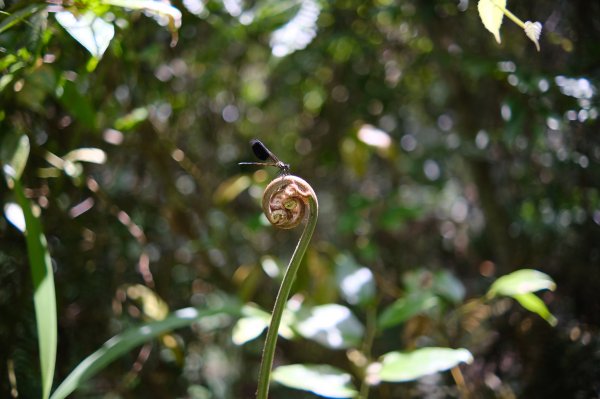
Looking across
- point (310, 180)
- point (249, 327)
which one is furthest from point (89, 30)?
point (310, 180)

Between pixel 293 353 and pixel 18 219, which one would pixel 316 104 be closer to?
pixel 293 353

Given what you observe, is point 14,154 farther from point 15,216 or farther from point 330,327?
point 330,327

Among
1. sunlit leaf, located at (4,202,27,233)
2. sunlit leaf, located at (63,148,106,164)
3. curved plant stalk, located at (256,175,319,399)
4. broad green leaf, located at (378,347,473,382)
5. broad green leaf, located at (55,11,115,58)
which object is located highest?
broad green leaf, located at (55,11,115,58)

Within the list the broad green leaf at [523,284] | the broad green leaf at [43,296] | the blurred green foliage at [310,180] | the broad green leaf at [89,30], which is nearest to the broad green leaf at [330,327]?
the blurred green foliage at [310,180]

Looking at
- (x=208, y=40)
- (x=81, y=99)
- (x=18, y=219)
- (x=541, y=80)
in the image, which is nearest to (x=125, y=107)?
(x=208, y=40)

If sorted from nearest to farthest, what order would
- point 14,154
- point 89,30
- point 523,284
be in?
1. point 89,30
2. point 14,154
3. point 523,284

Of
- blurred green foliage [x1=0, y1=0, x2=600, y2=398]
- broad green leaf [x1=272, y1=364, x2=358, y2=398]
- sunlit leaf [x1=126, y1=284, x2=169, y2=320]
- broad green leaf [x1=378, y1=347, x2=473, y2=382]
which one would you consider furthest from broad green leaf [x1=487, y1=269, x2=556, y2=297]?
sunlit leaf [x1=126, y1=284, x2=169, y2=320]

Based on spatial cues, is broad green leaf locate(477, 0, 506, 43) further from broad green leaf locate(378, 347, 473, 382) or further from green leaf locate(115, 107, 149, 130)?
green leaf locate(115, 107, 149, 130)
